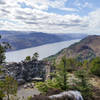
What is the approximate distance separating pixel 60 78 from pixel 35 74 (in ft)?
42.6

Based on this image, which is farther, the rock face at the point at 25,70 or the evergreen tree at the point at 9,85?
the rock face at the point at 25,70

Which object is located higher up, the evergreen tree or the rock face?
the evergreen tree

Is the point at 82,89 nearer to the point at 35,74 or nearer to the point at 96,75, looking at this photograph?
the point at 35,74

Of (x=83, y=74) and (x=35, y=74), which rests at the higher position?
(x=83, y=74)

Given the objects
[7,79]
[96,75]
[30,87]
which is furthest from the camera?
[96,75]

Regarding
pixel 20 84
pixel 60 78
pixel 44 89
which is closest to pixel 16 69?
pixel 20 84

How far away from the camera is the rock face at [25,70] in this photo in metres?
27.5

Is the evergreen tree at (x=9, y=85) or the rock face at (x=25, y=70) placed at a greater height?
the evergreen tree at (x=9, y=85)

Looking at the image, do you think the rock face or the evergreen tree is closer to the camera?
the evergreen tree

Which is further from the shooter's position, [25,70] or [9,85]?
[25,70]

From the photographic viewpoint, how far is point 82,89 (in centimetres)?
1684

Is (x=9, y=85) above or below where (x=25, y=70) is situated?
above

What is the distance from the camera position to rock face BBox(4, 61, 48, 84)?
1085 inches

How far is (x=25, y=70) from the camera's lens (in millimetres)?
30031
